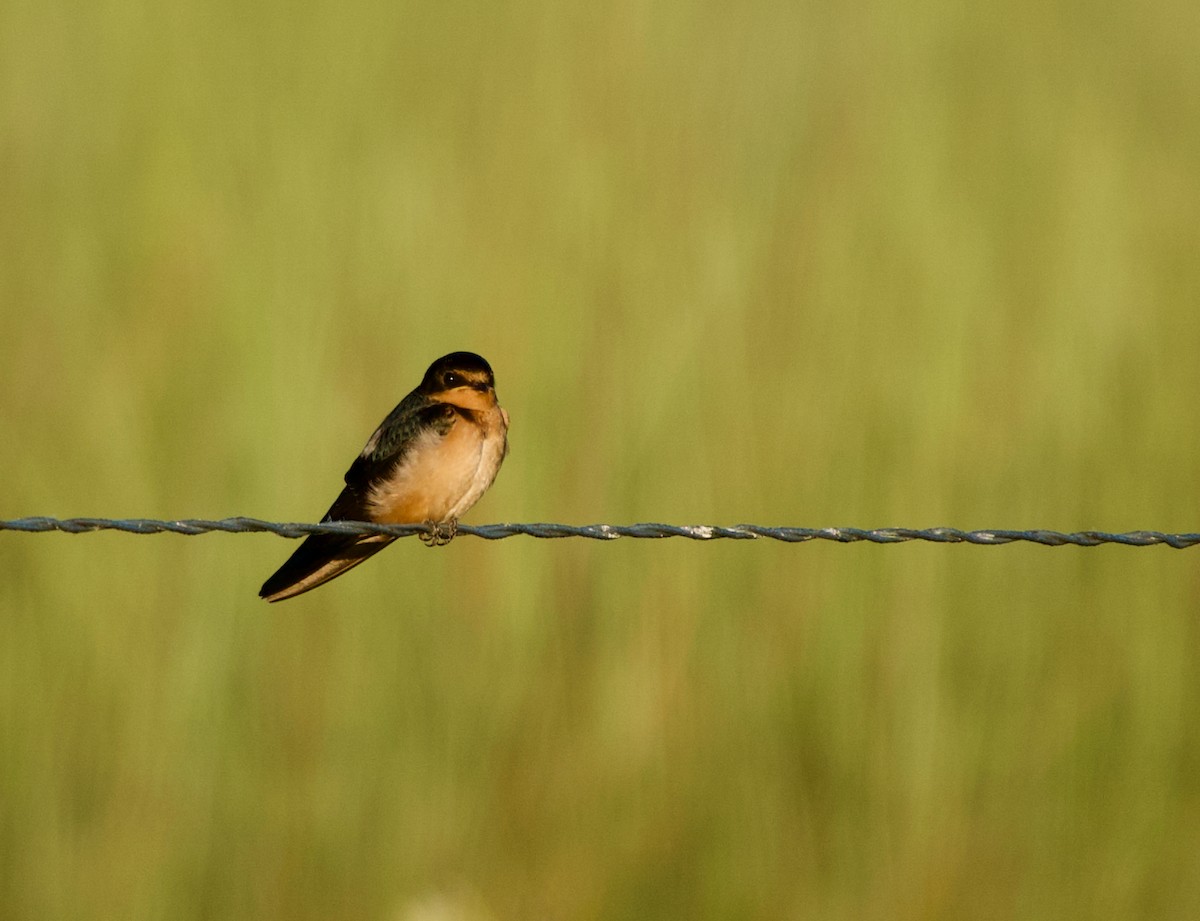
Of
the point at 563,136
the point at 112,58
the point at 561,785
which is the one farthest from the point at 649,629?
the point at 112,58

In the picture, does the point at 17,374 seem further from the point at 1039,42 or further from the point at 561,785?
the point at 1039,42

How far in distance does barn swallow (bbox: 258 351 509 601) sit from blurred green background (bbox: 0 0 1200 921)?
0.40 meters

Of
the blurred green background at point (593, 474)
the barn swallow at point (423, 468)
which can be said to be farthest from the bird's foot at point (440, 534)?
the blurred green background at point (593, 474)

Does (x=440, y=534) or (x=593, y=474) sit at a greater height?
(x=593, y=474)

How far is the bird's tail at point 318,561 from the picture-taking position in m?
3.54

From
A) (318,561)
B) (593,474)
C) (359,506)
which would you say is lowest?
(318,561)

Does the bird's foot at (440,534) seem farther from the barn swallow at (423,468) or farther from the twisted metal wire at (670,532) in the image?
the twisted metal wire at (670,532)

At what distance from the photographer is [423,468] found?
3.59 m

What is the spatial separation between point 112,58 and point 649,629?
255 cm

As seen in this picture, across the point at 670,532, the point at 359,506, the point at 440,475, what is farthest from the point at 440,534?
Result: the point at 670,532

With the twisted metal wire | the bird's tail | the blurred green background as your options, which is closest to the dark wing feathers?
the bird's tail

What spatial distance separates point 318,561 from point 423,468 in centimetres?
31

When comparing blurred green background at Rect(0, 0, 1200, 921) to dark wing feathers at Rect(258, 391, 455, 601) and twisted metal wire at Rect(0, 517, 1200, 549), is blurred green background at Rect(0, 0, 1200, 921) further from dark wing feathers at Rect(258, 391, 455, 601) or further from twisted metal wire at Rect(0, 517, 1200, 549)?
twisted metal wire at Rect(0, 517, 1200, 549)

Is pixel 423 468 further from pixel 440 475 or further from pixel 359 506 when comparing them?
pixel 359 506
